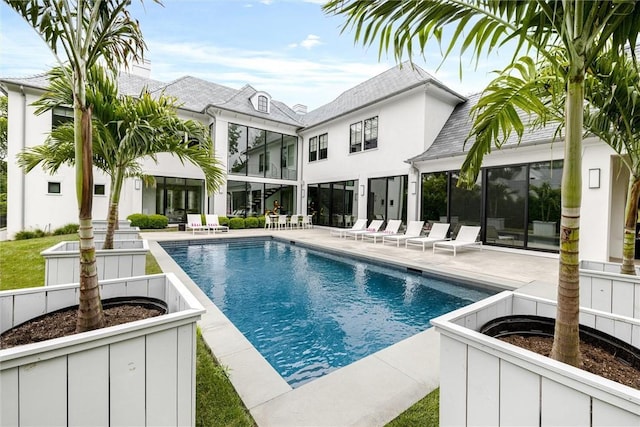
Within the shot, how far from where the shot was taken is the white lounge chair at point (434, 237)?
10.4 metres

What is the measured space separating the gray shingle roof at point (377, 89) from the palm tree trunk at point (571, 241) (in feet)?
37.7

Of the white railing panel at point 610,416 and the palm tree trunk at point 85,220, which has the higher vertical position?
the palm tree trunk at point 85,220

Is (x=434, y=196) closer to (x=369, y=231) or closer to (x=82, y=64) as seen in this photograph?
(x=369, y=231)

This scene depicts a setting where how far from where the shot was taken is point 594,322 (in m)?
2.19

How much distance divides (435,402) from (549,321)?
3.43ft

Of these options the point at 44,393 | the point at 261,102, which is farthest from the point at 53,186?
the point at 44,393

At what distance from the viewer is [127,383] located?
5.29ft

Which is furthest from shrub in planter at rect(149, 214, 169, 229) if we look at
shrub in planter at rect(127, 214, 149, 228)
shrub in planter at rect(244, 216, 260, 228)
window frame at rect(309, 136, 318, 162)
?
window frame at rect(309, 136, 318, 162)

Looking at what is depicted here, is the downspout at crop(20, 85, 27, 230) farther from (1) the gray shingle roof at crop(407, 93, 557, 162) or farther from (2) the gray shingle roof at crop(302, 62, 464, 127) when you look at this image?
(1) the gray shingle roof at crop(407, 93, 557, 162)

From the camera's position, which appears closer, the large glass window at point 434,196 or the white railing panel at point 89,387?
the white railing panel at point 89,387

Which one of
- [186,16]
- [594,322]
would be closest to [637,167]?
[594,322]

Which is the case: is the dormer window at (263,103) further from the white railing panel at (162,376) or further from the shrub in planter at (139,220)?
the white railing panel at (162,376)

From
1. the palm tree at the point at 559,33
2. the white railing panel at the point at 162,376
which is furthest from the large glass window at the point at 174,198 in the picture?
the palm tree at the point at 559,33

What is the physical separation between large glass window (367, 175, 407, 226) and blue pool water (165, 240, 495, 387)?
503 centimetres
